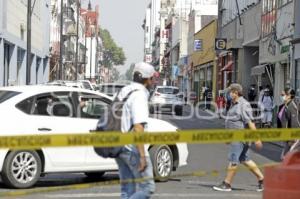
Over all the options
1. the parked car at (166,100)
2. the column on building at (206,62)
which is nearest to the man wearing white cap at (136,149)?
the parked car at (166,100)

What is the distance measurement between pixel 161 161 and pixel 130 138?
5.37 metres

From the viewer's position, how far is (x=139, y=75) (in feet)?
24.4

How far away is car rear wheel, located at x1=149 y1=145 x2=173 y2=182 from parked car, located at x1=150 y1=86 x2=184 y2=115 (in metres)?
27.7

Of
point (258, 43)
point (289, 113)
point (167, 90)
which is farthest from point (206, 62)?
point (289, 113)

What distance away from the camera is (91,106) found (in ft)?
38.5

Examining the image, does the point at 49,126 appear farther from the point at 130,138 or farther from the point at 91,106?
the point at 130,138

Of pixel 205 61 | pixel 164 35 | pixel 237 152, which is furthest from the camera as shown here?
pixel 164 35

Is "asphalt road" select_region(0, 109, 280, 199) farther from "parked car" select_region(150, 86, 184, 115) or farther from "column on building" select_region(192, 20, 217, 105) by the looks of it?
"column on building" select_region(192, 20, 217, 105)

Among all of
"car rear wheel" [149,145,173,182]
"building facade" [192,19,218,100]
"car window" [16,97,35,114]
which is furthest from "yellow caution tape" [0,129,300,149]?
"building facade" [192,19,218,100]

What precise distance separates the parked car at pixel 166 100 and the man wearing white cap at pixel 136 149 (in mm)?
32590

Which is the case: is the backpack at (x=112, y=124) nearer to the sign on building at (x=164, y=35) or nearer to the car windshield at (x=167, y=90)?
the car windshield at (x=167, y=90)

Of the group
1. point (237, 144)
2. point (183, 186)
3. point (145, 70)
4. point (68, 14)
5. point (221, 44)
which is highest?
point (68, 14)

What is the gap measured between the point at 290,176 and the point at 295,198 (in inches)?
7.6

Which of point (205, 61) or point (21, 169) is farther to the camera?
point (205, 61)
